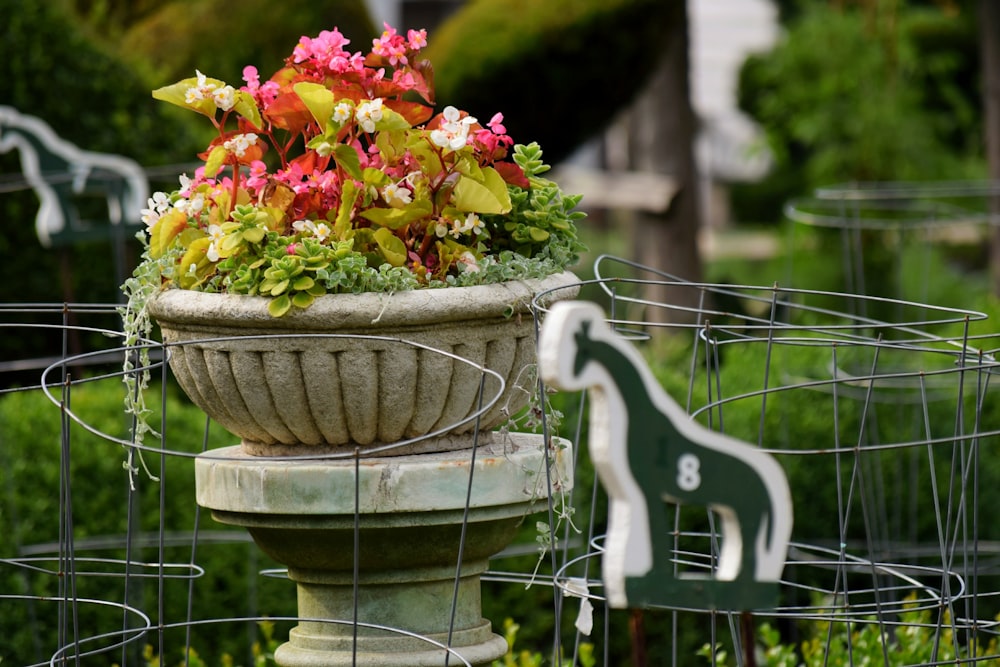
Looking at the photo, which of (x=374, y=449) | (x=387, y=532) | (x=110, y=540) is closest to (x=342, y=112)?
(x=374, y=449)

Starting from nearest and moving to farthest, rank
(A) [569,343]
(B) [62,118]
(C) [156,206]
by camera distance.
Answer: (A) [569,343] < (C) [156,206] < (B) [62,118]

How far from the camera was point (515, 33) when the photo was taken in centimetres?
809

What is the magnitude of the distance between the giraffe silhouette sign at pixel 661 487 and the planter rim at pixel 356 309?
77 centimetres

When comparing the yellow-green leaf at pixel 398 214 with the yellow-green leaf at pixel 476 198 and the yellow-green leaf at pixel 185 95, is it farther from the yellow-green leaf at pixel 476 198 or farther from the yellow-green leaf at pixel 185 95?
the yellow-green leaf at pixel 185 95

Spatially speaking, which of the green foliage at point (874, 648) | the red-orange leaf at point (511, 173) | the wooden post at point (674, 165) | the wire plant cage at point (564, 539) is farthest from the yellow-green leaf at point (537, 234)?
the wooden post at point (674, 165)

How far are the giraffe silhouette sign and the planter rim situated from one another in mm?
770

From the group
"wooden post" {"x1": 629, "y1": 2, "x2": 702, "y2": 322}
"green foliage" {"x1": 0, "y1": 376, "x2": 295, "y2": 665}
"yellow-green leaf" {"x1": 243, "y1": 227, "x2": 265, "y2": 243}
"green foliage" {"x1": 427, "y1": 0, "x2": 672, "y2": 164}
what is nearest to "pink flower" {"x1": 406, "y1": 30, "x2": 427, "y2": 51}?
"yellow-green leaf" {"x1": 243, "y1": 227, "x2": 265, "y2": 243}

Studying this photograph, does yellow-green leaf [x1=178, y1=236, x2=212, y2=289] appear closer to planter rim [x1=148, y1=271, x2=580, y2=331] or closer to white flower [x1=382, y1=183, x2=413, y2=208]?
planter rim [x1=148, y1=271, x2=580, y2=331]

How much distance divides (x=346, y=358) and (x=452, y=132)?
49 cm

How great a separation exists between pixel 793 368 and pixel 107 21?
15.4 ft

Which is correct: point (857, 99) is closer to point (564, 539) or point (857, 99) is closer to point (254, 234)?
point (564, 539)

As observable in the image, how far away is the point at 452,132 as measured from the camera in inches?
106

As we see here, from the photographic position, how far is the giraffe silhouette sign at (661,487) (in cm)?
189

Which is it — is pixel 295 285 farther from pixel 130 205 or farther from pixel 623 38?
pixel 623 38
